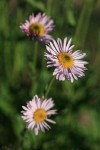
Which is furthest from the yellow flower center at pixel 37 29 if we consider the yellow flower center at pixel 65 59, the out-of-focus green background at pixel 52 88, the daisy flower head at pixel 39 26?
the yellow flower center at pixel 65 59

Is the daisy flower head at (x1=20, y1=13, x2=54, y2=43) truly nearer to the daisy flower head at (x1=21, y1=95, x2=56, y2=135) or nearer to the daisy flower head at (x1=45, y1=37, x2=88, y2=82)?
the daisy flower head at (x1=45, y1=37, x2=88, y2=82)

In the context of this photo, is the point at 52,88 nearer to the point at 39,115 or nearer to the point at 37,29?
the point at 37,29

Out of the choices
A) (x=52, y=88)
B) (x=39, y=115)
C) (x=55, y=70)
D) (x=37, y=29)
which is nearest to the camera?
(x=55, y=70)

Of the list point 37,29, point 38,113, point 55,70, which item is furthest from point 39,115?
point 37,29

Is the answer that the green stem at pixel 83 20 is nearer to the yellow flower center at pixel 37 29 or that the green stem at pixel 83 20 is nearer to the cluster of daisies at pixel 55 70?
the yellow flower center at pixel 37 29

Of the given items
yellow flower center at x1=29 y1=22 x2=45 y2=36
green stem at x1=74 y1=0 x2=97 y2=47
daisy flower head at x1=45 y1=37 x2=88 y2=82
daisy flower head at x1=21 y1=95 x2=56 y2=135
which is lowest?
daisy flower head at x1=21 y1=95 x2=56 y2=135

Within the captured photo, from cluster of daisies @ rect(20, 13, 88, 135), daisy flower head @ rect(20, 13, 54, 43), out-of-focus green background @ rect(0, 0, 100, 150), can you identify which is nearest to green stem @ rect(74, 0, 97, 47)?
out-of-focus green background @ rect(0, 0, 100, 150)
